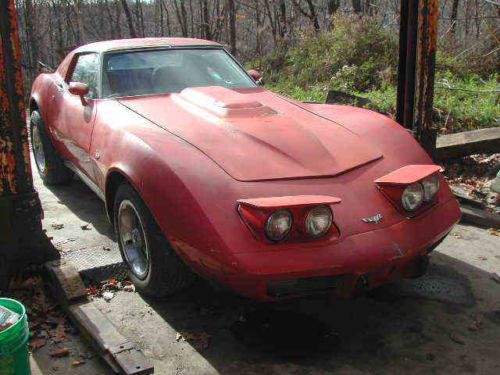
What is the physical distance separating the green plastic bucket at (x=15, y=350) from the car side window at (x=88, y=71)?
232 cm

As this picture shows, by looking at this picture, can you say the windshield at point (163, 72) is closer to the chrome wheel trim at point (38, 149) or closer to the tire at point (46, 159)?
the tire at point (46, 159)

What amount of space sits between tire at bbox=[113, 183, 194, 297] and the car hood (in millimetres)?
487

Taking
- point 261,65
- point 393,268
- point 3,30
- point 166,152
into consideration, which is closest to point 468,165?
point 393,268

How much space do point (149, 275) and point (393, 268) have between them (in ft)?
4.52

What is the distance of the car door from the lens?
393 centimetres

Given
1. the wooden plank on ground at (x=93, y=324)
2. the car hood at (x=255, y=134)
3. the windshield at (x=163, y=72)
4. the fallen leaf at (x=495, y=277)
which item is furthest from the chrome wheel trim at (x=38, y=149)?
the fallen leaf at (x=495, y=277)

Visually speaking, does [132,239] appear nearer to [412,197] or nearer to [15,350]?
[15,350]

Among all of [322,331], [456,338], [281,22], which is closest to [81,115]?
[322,331]

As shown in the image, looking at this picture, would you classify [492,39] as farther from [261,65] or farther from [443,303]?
[443,303]

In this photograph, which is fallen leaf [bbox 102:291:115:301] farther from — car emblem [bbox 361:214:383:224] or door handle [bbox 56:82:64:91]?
Answer: door handle [bbox 56:82:64:91]

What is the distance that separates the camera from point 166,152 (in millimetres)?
2875

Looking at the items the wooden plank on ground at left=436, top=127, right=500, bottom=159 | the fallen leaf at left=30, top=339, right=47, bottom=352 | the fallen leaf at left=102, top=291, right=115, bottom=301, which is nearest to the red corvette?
the fallen leaf at left=102, top=291, right=115, bottom=301

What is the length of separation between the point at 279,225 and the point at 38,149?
392cm

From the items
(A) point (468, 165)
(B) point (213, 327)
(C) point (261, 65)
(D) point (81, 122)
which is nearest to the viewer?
(B) point (213, 327)
